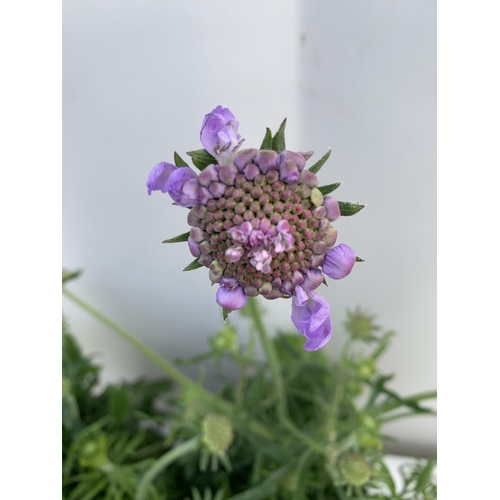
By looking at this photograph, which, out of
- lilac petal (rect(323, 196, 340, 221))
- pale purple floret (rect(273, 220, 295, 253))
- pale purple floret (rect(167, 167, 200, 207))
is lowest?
pale purple floret (rect(273, 220, 295, 253))

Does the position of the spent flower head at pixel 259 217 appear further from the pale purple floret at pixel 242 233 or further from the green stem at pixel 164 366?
the green stem at pixel 164 366

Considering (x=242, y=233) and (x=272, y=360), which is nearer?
(x=242, y=233)

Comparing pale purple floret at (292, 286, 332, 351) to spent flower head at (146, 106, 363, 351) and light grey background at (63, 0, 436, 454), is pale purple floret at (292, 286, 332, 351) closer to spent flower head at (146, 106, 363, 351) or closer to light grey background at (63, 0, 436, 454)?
spent flower head at (146, 106, 363, 351)

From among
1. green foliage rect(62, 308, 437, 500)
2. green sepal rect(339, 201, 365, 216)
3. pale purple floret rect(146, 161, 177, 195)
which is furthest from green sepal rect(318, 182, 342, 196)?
green foliage rect(62, 308, 437, 500)

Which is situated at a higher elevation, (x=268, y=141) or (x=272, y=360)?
(x=268, y=141)

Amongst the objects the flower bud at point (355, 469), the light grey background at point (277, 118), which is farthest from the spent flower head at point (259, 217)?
the flower bud at point (355, 469)

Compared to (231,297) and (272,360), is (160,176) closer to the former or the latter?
(231,297)

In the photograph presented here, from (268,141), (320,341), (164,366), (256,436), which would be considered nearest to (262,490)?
(256,436)
